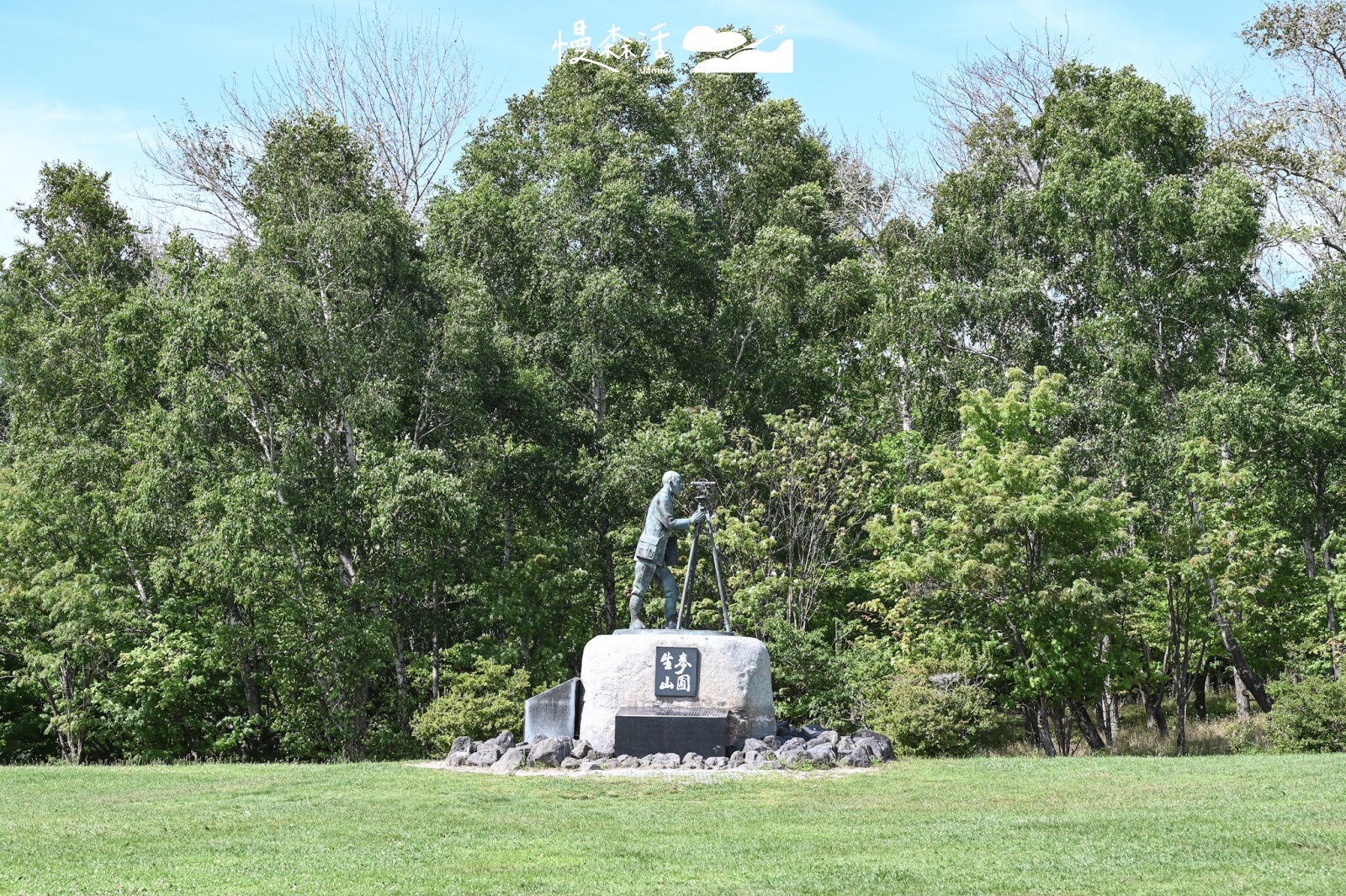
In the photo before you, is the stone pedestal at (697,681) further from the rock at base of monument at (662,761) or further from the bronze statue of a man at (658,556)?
the bronze statue of a man at (658,556)

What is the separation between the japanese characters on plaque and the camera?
50.1 feet

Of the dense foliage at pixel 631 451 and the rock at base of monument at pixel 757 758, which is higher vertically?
the dense foliage at pixel 631 451

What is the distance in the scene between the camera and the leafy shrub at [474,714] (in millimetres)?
19500

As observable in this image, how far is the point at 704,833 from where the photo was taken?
977 cm

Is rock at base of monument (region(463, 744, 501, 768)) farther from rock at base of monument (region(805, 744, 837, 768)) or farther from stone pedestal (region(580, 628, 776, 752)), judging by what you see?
rock at base of monument (region(805, 744, 837, 768))

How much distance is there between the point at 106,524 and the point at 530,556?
25.6 ft

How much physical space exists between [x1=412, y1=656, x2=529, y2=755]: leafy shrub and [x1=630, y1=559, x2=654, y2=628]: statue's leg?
4206 mm

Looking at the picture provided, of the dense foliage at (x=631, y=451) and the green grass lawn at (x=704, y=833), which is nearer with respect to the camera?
the green grass lawn at (x=704, y=833)

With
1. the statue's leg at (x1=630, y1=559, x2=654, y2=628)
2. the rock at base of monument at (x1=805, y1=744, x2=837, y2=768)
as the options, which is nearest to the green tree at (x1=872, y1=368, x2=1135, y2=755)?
the statue's leg at (x1=630, y1=559, x2=654, y2=628)

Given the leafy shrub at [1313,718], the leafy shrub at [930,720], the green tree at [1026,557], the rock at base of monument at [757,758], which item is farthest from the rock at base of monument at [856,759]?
the leafy shrub at [1313,718]

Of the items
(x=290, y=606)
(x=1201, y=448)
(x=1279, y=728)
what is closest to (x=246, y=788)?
(x=290, y=606)

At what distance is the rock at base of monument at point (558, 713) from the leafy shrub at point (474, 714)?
3081 mm

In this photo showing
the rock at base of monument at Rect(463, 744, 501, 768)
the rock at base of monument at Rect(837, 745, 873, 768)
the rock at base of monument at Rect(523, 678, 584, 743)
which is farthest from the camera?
the rock at base of monument at Rect(523, 678, 584, 743)

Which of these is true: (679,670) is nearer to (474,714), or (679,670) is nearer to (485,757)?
(485,757)
